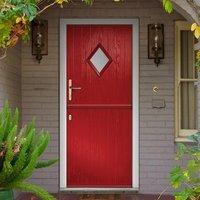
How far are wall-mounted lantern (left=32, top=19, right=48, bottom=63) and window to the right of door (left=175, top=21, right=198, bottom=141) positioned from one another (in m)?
1.85

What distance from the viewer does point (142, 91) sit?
7656 millimetres

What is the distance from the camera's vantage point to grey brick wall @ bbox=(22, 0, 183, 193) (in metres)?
7.65

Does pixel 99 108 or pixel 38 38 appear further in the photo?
pixel 99 108

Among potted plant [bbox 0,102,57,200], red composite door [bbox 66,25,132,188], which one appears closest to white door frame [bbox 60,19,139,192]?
red composite door [bbox 66,25,132,188]

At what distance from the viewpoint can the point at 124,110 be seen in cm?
778

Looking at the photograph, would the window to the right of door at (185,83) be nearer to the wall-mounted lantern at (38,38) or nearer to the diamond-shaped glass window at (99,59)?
the diamond-shaped glass window at (99,59)

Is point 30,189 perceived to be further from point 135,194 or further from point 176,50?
point 176,50

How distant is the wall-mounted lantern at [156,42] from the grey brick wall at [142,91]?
0.07 m

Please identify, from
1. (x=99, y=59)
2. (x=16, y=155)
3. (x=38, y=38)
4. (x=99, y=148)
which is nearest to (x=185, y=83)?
(x=99, y=59)

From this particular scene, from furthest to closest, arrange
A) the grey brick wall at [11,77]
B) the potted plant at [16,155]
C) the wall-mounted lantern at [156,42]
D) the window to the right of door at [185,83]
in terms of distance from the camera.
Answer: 1. the window to the right of door at [185,83]
2. the wall-mounted lantern at [156,42]
3. the grey brick wall at [11,77]
4. the potted plant at [16,155]

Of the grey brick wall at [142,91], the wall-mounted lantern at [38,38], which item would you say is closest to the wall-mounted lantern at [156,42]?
the grey brick wall at [142,91]

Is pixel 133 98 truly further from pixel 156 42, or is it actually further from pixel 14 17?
pixel 14 17

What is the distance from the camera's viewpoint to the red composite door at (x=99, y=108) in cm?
778

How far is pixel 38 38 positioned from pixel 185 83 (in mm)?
2179
